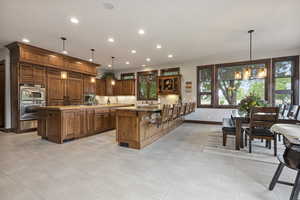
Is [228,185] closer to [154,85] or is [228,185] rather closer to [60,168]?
[60,168]

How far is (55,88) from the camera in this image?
5.77 metres

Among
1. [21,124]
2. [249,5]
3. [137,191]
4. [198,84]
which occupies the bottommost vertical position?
[137,191]

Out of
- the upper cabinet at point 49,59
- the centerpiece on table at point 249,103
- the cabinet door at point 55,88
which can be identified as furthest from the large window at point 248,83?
the cabinet door at point 55,88

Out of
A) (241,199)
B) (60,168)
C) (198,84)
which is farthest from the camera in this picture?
(198,84)

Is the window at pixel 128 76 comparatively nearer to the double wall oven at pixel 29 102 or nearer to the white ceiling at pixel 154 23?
the white ceiling at pixel 154 23

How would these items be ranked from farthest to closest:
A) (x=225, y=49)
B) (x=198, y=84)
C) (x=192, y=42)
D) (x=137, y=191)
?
1. (x=198, y=84)
2. (x=225, y=49)
3. (x=192, y=42)
4. (x=137, y=191)

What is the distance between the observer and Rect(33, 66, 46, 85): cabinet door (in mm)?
5168

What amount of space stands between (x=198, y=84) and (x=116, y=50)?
4.05 m

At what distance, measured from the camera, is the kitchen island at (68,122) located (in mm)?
3703

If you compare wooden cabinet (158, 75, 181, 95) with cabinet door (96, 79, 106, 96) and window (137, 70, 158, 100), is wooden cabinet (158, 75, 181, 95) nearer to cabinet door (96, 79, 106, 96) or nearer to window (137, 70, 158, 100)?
window (137, 70, 158, 100)

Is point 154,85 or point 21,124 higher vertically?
point 154,85

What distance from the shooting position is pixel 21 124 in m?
4.79

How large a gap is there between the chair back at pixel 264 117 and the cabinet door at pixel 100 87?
7.43m

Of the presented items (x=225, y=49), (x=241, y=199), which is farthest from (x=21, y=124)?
(x=225, y=49)
